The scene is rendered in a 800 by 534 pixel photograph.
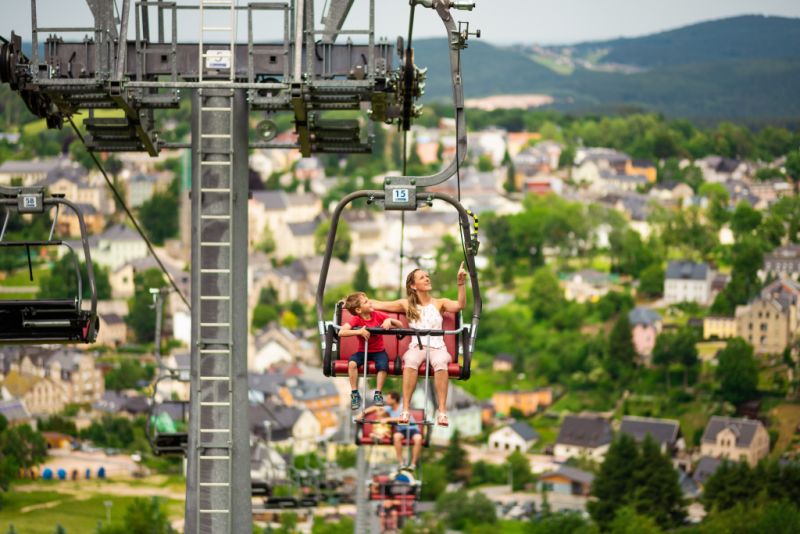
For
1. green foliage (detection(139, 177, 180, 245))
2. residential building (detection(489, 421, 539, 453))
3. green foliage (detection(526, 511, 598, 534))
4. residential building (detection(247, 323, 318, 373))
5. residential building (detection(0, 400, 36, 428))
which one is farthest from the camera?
green foliage (detection(139, 177, 180, 245))

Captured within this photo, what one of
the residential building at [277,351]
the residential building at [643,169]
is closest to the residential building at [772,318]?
the residential building at [277,351]

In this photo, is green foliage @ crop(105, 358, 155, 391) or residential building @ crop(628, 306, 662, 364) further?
residential building @ crop(628, 306, 662, 364)

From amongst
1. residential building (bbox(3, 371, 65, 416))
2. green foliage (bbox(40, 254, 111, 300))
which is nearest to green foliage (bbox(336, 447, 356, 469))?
residential building (bbox(3, 371, 65, 416))

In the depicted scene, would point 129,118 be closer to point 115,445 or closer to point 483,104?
point 115,445

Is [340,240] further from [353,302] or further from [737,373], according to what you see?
[353,302]

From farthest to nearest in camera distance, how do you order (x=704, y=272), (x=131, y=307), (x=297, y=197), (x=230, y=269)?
1. (x=297, y=197)
2. (x=704, y=272)
3. (x=131, y=307)
4. (x=230, y=269)

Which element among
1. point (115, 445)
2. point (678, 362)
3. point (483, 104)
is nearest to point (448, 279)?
point (678, 362)

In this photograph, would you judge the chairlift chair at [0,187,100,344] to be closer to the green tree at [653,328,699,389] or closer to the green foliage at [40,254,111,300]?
the green tree at [653,328,699,389]
